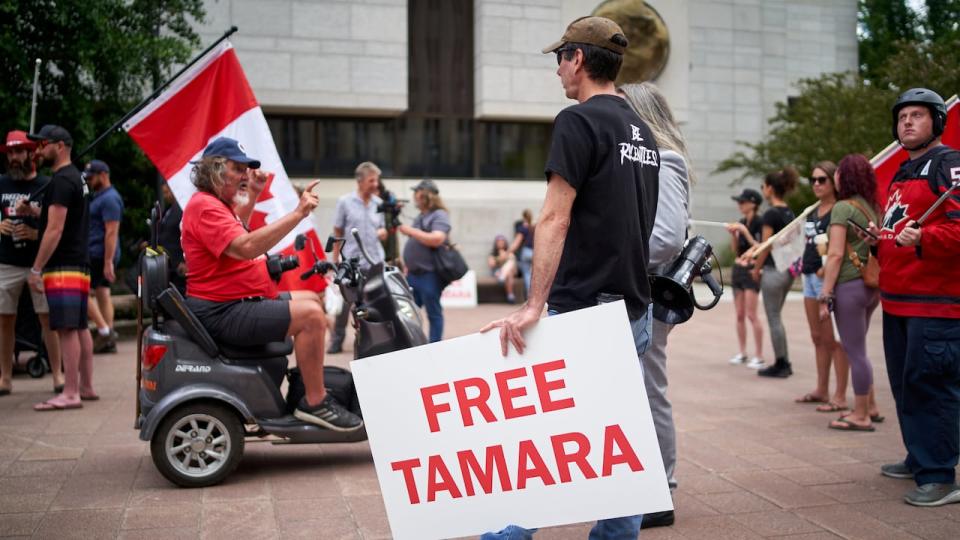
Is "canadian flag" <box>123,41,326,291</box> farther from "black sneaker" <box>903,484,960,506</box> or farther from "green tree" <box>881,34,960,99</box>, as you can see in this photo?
"green tree" <box>881,34,960,99</box>

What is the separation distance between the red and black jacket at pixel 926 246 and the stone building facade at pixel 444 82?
61.4ft

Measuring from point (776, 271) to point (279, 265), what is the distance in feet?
18.0

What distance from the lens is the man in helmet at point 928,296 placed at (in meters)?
4.80

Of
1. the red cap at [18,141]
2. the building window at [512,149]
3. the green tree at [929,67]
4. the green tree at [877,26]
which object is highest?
the green tree at [877,26]

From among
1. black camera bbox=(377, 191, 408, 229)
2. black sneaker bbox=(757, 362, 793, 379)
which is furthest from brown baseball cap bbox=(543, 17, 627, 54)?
black sneaker bbox=(757, 362, 793, 379)

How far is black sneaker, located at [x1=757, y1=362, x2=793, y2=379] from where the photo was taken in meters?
9.33

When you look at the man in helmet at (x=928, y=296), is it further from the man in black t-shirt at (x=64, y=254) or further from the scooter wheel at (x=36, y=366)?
the scooter wheel at (x=36, y=366)

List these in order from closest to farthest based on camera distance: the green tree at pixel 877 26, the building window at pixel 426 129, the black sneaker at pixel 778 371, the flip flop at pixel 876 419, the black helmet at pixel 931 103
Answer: the black helmet at pixel 931 103
the flip flop at pixel 876 419
the black sneaker at pixel 778 371
the building window at pixel 426 129
the green tree at pixel 877 26

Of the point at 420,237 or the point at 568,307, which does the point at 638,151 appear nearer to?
the point at 568,307

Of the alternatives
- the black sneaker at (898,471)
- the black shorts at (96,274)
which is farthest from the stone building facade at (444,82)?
the black sneaker at (898,471)

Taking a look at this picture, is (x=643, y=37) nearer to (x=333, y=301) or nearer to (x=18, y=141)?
(x=333, y=301)

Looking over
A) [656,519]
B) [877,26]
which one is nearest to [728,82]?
[877,26]

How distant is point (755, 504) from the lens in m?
4.89

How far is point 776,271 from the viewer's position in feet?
30.3
